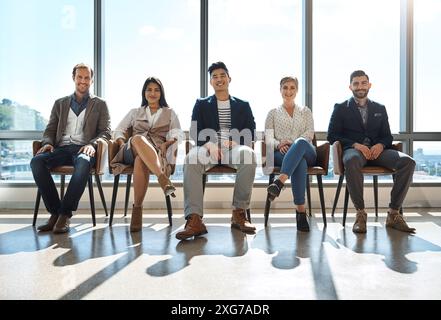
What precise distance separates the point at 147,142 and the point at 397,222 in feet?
6.58

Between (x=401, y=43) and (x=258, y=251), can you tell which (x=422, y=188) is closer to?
(x=401, y=43)

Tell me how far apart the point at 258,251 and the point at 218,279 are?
56cm

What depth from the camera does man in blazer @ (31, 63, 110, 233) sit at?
2.82m

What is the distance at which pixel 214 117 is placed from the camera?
119 inches

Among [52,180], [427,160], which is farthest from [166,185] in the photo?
[427,160]

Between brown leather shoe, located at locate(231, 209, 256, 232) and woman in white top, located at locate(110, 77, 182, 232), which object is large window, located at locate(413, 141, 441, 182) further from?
woman in white top, located at locate(110, 77, 182, 232)

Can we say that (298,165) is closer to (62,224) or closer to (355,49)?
(62,224)

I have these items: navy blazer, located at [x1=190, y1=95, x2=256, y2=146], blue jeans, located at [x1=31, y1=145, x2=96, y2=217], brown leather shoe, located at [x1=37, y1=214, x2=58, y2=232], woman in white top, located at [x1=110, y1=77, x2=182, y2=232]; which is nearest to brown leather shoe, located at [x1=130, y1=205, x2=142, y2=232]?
woman in white top, located at [x1=110, y1=77, x2=182, y2=232]

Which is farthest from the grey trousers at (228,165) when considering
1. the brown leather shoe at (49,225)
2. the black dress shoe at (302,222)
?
the brown leather shoe at (49,225)

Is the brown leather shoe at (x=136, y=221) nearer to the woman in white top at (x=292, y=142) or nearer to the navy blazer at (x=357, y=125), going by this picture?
the woman in white top at (x=292, y=142)

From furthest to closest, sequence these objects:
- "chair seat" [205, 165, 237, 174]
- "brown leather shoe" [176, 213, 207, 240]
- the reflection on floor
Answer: "chair seat" [205, 165, 237, 174], "brown leather shoe" [176, 213, 207, 240], the reflection on floor

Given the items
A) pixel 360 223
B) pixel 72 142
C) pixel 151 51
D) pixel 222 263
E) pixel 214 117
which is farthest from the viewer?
pixel 151 51

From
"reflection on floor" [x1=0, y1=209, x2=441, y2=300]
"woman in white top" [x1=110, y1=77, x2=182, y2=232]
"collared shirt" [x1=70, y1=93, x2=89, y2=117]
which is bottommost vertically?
"reflection on floor" [x1=0, y1=209, x2=441, y2=300]

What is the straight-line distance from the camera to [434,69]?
4.16 metres
